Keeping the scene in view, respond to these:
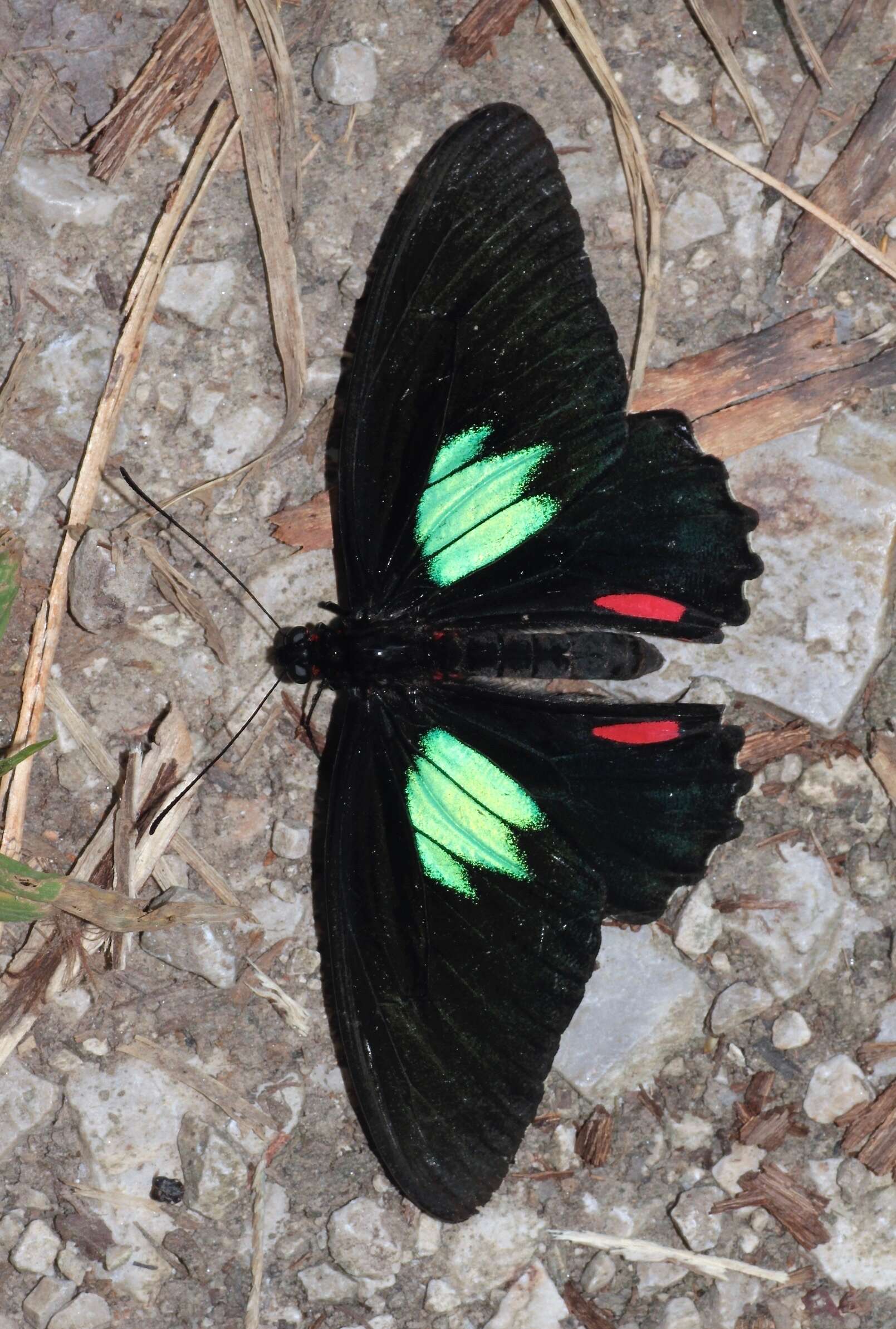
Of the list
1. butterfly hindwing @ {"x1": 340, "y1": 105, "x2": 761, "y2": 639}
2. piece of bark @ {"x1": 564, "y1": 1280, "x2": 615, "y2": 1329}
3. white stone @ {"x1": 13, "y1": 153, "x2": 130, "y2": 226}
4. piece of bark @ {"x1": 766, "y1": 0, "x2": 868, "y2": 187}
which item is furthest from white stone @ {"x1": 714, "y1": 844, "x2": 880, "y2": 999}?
white stone @ {"x1": 13, "y1": 153, "x2": 130, "y2": 226}

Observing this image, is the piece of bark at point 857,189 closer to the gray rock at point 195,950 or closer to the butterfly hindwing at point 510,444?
the butterfly hindwing at point 510,444

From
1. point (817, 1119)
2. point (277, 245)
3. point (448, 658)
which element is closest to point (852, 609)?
point (448, 658)

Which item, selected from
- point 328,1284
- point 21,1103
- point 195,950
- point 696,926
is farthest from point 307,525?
point 328,1284

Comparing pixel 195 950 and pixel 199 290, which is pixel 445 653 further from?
pixel 199 290

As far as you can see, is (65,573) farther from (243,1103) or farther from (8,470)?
(243,1103)

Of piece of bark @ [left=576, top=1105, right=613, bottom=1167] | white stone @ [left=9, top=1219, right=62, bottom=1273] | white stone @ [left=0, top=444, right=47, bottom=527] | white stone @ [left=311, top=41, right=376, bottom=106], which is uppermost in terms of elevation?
white stone @ [left=311, top=41, right=376, bottom=106]

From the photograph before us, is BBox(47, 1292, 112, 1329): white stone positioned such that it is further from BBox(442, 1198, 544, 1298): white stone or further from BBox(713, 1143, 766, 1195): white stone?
BBox(713, 1143, 766, 1195): white stone

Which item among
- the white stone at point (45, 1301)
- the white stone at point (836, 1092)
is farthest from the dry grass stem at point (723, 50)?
the white stone at point (45, 1301)
